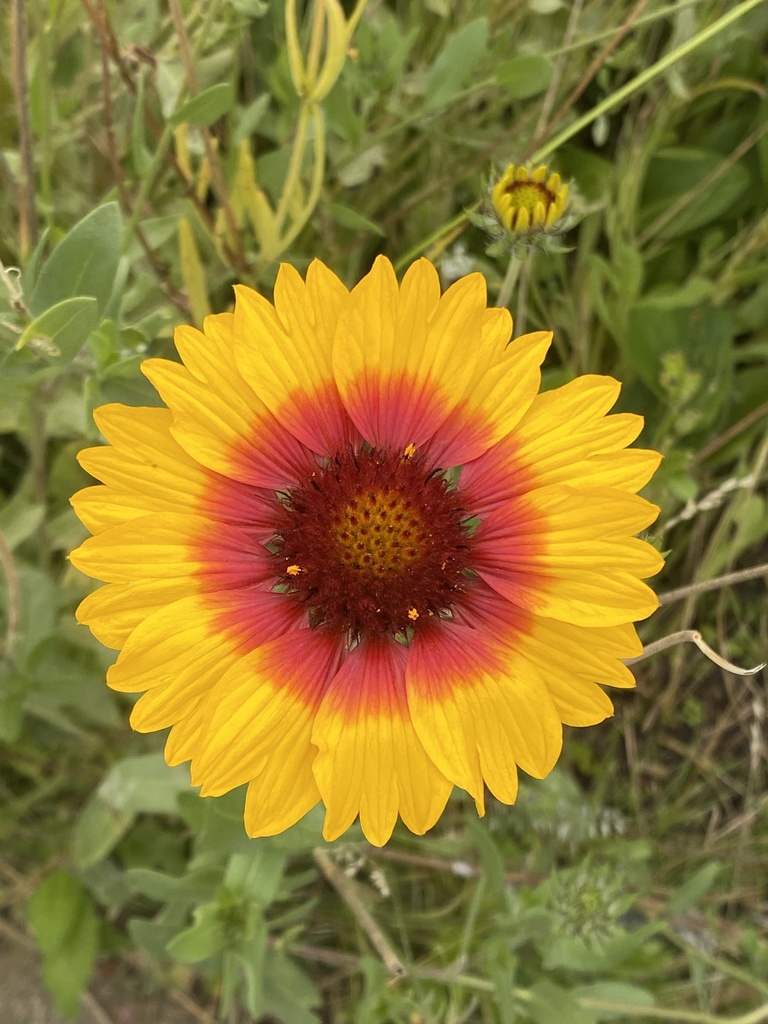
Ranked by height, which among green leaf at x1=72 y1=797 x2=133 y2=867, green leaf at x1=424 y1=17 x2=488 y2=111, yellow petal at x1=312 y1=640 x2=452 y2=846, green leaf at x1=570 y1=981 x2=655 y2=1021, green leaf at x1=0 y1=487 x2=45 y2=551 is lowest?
green leaf at x1=72 y1=797 x2=133 y2=867

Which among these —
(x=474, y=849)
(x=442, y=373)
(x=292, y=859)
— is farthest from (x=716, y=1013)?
(x=442, y=373)

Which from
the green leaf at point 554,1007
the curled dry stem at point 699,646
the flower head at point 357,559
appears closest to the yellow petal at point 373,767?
the flower head at point 357,559

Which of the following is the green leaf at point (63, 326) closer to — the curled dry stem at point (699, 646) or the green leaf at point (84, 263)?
the green leaf at point (84, 263)

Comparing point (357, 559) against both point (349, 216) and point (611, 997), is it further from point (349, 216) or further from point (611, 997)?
point (611, 997)

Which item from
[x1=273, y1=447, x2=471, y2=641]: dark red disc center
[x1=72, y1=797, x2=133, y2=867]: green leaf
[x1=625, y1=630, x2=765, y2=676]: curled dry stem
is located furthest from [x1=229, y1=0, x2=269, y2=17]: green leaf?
[x1=72, y1=797, x2=133, y2=867]: green leaf

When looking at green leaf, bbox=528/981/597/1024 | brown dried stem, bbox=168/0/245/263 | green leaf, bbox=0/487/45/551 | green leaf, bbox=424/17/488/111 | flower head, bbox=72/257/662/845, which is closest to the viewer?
flower head, bbox=72/257/662/845

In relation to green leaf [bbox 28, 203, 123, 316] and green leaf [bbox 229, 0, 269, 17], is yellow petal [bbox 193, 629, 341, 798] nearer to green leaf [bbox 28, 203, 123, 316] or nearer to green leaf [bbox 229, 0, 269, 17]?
green leaf [bbox 28, 203, 123, 316]

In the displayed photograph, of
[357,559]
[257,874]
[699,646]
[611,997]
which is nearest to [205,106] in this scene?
[357,559]
